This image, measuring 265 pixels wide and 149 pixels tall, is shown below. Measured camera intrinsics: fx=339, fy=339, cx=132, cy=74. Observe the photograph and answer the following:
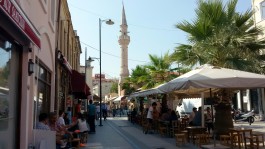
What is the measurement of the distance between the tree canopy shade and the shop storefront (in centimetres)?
793

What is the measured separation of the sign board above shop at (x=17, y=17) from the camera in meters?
4.52

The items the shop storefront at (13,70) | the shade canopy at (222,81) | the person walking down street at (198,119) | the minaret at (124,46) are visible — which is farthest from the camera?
the minaret at (124,46)

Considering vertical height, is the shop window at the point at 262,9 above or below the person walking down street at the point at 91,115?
above

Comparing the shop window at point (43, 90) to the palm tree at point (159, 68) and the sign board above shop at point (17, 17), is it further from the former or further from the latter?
the palm tree at point (159, 68)

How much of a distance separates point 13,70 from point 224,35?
887cm

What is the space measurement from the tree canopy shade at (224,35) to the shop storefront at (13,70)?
793 centimetres

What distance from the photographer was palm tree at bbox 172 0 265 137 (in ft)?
43.6

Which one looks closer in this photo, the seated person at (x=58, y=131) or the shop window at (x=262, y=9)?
the seated person at (x=58, y=131)

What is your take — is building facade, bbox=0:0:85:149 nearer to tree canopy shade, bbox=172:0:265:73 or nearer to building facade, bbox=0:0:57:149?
building facade, bbox=0:0:57:149

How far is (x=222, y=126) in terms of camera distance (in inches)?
496

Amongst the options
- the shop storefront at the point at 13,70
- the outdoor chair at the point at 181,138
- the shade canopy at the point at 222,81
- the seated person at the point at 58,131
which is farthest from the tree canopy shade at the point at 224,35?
the shop storefront at the point at 13,70

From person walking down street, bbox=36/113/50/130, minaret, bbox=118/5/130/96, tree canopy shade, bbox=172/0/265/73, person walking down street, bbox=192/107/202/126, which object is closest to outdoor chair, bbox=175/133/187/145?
person walking down street, bbox=192/107/202/126

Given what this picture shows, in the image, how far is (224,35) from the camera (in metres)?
13.3

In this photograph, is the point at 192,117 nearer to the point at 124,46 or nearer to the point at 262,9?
the point at 262,9
